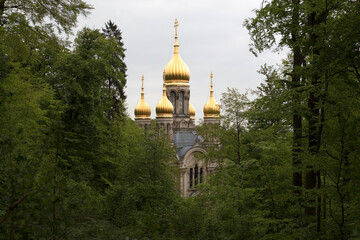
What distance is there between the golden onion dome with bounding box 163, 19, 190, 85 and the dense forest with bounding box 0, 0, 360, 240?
32.7 m

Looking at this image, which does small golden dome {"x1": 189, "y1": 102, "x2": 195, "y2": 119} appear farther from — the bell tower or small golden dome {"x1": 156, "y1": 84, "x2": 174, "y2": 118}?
small golden dome {"x1": 156, "y1": 84, "x2": 174, "y2": 118}

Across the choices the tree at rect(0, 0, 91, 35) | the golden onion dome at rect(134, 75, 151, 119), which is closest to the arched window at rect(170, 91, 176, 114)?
the golden onion dome at rect(134, 75, 151, 119)

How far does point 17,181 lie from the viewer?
4.38 m

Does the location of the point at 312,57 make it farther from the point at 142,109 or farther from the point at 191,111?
the point at 191,111

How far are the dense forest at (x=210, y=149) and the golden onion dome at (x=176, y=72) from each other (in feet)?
107

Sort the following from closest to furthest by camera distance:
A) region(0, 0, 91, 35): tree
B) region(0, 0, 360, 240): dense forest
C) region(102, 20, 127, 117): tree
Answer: region(0, 0, 360, 240): dense forest < region(0, 0, 91, 35): tree < region(102, 20, 127, 117): tree

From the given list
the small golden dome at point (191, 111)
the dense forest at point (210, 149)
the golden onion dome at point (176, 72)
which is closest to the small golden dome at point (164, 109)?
the golden onion dome at point (176, 72)

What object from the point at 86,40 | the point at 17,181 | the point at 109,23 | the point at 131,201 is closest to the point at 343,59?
the point at 17,181

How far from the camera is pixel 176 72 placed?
5844 centimetres

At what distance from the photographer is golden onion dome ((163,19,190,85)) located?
5844 cm

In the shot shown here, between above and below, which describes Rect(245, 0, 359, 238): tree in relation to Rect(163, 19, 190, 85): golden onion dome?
below

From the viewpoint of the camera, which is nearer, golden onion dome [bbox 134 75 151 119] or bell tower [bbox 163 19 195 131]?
bell tower [bbox 163 19 195 131]

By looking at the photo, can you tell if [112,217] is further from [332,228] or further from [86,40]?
[86,40]

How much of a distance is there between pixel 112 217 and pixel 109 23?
23710mm
